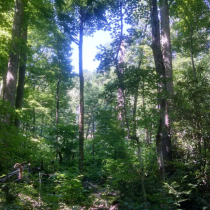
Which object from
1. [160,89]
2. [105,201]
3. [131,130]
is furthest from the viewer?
[105,201]

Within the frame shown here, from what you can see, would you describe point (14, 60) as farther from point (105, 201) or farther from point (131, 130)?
point (105, 201)

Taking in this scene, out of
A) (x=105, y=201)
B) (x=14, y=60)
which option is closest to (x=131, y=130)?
(x=105, y=201)

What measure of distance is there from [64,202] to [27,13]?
774cm

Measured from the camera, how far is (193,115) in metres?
5.80

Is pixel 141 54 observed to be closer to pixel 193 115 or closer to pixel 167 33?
pixel 167 33

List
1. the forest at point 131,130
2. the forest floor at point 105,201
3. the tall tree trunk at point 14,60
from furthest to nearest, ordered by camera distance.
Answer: the tall tree trunk at point 14,60 → the forest floor at point 105,201 → the forest at point 131,130

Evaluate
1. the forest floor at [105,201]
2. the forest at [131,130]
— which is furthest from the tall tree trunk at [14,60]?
the forest floor at [105,201]

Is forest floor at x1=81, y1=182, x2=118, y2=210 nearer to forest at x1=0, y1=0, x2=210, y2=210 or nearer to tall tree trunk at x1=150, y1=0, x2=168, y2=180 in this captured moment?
forest at x1=0, y1=0, x2=210, y2=210

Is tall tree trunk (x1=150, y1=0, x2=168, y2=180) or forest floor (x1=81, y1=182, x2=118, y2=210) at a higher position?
tall tree trunk (x1=150, y1=0, x2=168, y2=180)

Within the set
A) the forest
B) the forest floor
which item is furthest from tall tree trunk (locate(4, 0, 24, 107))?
the forest floor

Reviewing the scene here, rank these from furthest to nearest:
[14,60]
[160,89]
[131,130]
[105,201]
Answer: [14,60] → [105,201] → [131,130] → [160,89]

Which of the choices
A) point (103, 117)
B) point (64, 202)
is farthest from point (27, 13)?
point (64, 202)

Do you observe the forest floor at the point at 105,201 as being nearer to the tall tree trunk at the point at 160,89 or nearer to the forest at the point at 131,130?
the forest at the point at 131,130

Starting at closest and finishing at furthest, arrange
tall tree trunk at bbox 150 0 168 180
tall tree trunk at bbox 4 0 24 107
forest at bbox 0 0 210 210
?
1. forest at bbox 0 0 210 210
2. tall tree trunk at bbox 150 0 168 180
3. tall tree trunk at bbox 4 0 24 107
